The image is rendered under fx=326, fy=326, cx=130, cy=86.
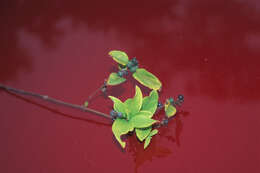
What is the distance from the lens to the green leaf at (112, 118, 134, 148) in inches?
31.6

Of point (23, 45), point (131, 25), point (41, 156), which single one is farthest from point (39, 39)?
point (41, 156)

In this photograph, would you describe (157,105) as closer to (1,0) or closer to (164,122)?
(164,122)

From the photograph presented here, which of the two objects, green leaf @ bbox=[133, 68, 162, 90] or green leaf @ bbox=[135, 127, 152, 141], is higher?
green leaf @ bbox=[133, 68, 162, 90]

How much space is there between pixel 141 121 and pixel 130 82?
186mm

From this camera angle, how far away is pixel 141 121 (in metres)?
0.81

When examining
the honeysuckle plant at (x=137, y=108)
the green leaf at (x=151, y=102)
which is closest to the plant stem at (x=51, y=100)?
the honeysuckle plant at (x=137, y=108)

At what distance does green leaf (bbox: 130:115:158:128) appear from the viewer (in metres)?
0.80

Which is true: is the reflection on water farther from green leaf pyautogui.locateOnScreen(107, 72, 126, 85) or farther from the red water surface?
green leaf pyautogui.locateOnScreen(107, 72, 126, 85)

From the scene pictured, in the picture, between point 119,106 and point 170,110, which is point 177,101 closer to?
point 170,110

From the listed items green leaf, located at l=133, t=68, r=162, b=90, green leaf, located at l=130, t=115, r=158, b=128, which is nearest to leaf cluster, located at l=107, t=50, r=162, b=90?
green leaf, located at l=133, t=68, r=162, b=90

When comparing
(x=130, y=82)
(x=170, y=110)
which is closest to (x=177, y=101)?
(x=170, y=110)

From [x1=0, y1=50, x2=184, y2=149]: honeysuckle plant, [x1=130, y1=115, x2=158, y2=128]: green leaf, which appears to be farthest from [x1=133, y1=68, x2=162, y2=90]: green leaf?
[x1=130, y1=115, x2=158, y2=128]: green leaf

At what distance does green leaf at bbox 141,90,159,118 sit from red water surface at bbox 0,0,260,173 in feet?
0.27

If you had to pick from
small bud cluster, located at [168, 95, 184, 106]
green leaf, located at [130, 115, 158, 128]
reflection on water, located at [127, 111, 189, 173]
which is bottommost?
reflection on water, located at [127, 111, 189, 173]
